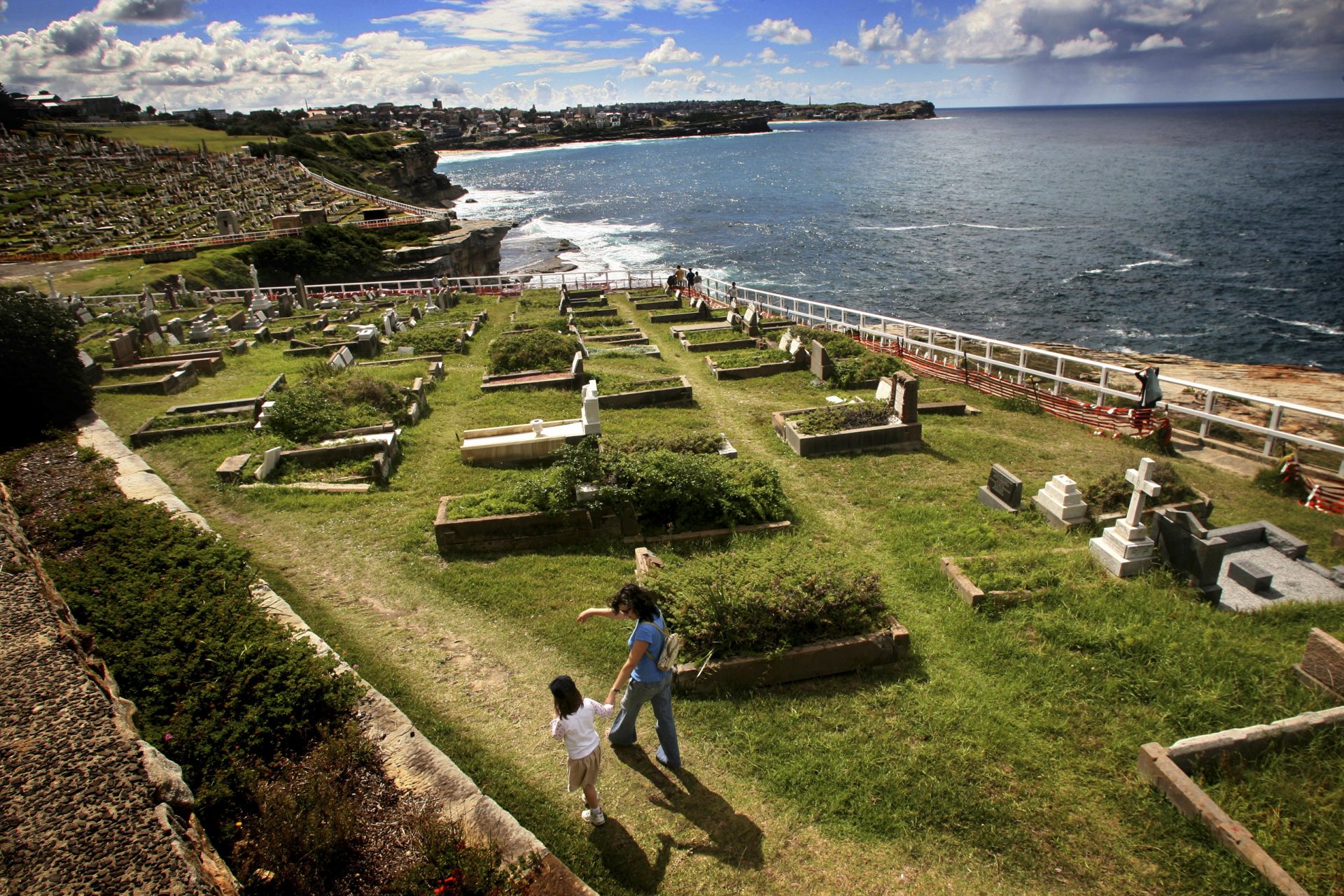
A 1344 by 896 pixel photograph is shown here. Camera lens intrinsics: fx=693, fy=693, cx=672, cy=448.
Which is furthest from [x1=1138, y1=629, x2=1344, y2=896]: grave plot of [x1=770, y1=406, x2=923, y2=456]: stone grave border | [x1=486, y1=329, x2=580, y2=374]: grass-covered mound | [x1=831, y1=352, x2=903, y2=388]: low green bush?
[x1=486, y1=329, x2=580, y2=374]: grass-covered mound

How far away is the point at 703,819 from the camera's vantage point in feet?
17.7

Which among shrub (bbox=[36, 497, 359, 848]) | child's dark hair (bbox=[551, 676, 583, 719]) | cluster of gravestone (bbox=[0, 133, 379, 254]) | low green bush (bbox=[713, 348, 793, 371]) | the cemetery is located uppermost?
cluster of gravestone (bbox=[0, 133, 379, 254])

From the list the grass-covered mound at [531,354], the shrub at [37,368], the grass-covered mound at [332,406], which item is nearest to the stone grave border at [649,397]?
the grass-covered mound at [531,354]

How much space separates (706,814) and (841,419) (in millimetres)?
9446

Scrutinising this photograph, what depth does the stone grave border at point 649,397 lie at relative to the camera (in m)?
15.7

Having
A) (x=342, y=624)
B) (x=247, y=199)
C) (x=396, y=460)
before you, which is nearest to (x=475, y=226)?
(x=247, y=199)

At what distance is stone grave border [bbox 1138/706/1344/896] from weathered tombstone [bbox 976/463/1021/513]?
4806 millimetres

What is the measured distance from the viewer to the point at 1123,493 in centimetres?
982

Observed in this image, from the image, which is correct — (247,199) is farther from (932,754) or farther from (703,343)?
(932,754)

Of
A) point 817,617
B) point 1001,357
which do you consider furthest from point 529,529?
point 1001,357

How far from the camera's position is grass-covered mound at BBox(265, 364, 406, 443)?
516 inches

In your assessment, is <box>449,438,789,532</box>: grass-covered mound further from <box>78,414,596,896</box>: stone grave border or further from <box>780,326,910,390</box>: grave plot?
<box>780,326,910,390</box>: grave plot

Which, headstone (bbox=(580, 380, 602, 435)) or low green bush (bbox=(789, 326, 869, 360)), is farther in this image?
low green bush (bbox=(789, 326, 869, 360))

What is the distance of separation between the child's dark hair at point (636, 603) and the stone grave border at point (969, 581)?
421cm
